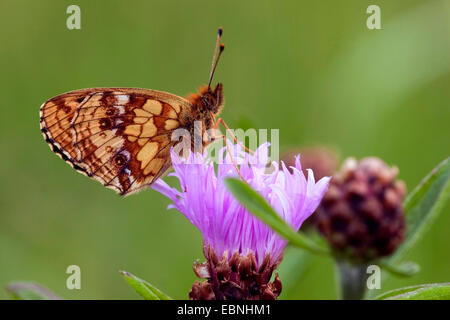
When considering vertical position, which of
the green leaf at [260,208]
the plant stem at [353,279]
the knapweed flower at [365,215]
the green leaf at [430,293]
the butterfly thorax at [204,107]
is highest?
the butterfly thorax at [204,107]

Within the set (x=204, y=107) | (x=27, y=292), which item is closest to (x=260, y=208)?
(x=27, y=292)

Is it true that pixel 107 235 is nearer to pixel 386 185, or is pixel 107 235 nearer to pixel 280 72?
pixel 280 72

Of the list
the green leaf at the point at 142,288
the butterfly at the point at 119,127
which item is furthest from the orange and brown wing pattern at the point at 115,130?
the green leaf at the point at 142,288

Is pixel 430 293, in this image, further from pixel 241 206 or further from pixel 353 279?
pixel 241 206

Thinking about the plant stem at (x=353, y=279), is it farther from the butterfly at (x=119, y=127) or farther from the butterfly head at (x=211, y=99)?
the butterfly head at (x=211, y=99)

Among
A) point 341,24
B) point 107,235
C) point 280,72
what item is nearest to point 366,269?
point 107,235
